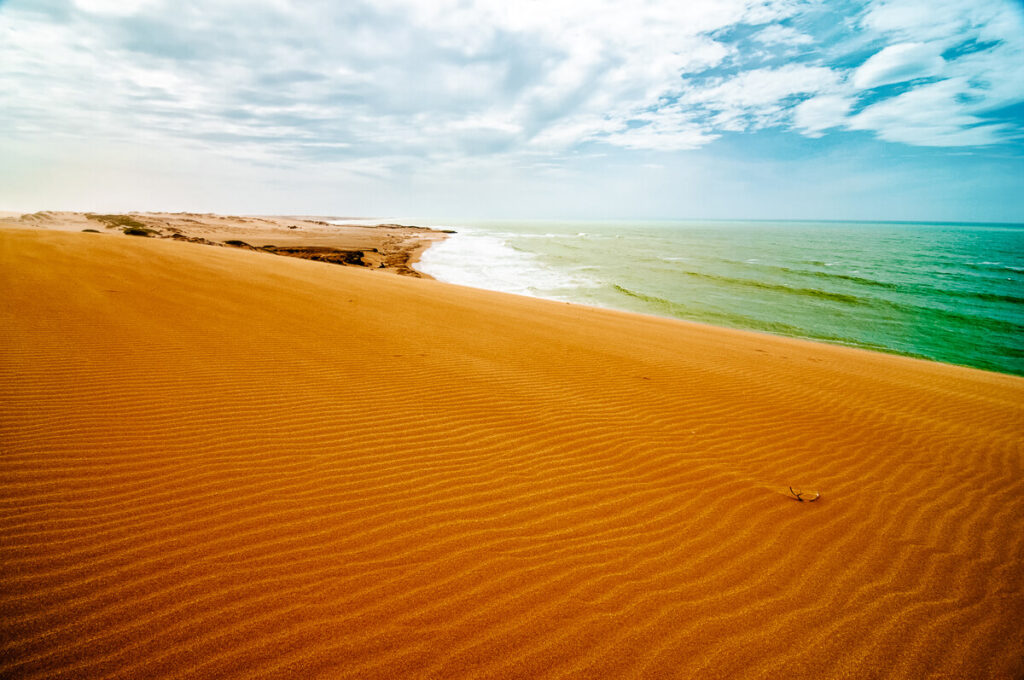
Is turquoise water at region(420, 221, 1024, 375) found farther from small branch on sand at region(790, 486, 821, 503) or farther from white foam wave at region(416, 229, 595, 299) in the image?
small branch on sand at region(790, 486, 821, 503)

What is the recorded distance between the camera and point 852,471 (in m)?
4.28

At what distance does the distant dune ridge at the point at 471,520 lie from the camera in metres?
2.16

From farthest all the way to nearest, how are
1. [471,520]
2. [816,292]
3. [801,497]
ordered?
[816,292] < [801,497] < [471,520]

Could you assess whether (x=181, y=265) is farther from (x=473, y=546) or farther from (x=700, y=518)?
(x=700, y=518)

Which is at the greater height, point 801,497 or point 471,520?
point 471,520

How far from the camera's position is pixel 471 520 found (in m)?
3.09

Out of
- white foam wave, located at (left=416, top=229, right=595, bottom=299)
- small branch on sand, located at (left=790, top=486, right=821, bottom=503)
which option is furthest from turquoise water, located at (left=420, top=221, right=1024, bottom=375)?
small branch on sand, located at (left=790, top=486, right=821, bottom=503)

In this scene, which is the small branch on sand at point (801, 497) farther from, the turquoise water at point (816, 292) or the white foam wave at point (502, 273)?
the white foam wave at point (502, 273)

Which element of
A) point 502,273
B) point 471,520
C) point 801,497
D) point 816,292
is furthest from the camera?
point 502,273

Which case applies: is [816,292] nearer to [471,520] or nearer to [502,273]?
[502,273]

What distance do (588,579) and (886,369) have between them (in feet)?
33.1

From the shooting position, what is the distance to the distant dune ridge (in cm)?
216

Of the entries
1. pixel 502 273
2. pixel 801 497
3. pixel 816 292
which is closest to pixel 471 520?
pixel 801 497

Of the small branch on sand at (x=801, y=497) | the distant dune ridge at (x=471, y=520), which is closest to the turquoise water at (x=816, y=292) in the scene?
the distant dune ridge at (x=471, y=520)
